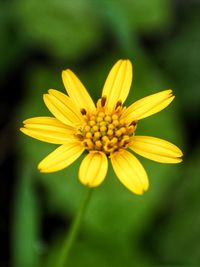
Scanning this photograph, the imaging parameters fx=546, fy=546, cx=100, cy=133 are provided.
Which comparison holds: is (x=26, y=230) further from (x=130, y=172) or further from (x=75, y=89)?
(x=130, y=172)

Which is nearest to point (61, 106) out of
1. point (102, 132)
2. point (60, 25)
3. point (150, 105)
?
point (102, 132)

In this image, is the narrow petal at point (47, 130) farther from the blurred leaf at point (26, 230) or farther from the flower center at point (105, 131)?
the blurred leaf at point (26, 230)

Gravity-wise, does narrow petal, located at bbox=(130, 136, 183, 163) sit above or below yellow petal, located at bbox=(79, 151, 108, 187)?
above

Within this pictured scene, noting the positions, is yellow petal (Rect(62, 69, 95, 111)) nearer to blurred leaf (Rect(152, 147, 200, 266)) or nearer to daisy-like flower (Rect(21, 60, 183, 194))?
daisy-like flower (Rect(21, 60, 183, 194))

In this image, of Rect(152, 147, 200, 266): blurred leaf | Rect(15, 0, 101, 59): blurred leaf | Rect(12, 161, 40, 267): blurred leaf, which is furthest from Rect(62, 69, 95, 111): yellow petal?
Rect(15, 0, 101, 59): blurred leaf

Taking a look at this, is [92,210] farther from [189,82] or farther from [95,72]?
[189,82]

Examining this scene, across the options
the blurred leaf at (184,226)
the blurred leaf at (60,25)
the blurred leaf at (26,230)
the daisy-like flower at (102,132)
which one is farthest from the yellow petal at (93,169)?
the blurred leaf at (60,25)

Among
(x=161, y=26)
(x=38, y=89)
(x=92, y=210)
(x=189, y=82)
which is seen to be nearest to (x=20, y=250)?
(x=92, y=210)
